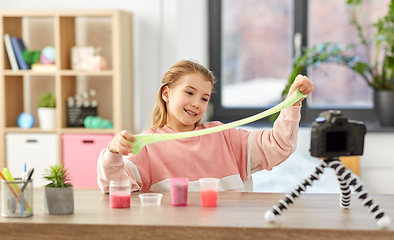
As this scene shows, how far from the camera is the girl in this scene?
5.00 ft

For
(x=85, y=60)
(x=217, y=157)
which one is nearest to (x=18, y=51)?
(x=85, y=60)

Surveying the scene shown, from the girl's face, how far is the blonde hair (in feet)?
0.05

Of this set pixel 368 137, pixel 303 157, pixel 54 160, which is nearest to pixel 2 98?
pixel 54 160

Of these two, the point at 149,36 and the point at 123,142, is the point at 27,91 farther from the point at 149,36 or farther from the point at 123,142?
the point at 123,142

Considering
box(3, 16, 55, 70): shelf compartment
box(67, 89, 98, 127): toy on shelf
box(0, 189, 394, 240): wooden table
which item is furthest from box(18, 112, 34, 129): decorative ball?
box(0, 189, 394, 240): wooden table

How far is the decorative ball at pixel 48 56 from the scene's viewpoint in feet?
11.1

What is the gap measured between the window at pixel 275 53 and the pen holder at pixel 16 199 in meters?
2.88

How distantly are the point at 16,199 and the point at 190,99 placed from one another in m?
0.70

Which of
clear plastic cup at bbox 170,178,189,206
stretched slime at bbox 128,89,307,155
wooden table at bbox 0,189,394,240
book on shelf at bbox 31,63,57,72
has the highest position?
book on shelf at bbox 31,63,57,72

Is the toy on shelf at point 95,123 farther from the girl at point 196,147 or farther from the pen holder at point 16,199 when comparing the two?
the pen holder at point 16,199

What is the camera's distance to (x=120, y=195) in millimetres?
1170

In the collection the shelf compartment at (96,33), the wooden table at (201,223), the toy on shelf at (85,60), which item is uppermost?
the shelf compartment at (96,33)

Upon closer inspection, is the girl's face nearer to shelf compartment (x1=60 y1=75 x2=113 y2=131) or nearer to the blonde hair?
the blonde hair

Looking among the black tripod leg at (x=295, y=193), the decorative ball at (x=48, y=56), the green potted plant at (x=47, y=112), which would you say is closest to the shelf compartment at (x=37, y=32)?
the decorative ball at (x=48, y=56)
